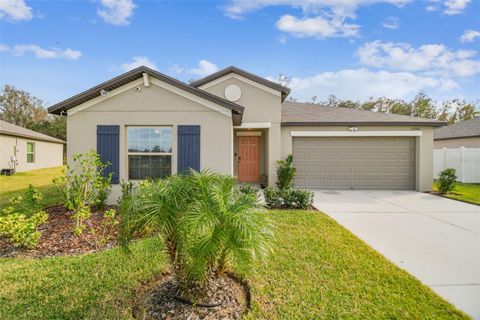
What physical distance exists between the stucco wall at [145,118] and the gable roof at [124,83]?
266 millimetres

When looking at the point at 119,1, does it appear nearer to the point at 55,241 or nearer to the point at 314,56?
the point at 55,241

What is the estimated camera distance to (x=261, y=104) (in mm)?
10766

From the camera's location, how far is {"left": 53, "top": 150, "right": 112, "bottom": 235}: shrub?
5.04 metres

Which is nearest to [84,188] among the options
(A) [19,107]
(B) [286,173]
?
(B) [286,173]

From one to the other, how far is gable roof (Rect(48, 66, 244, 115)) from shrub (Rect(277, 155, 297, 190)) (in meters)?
3.87

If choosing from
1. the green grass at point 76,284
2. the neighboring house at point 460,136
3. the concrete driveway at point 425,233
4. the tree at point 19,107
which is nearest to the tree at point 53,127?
the tree at point 19,107

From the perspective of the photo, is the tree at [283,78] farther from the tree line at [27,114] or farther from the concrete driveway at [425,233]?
the tree line at [27,114]

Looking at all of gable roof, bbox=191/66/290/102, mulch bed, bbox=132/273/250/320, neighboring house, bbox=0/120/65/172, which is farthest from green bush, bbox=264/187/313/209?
neighboring house, bbox=0/120/65/172

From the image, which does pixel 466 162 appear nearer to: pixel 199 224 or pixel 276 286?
pixel 276 286

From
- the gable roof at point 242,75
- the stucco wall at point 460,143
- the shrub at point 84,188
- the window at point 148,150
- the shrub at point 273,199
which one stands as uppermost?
the gable roof at point 242,75

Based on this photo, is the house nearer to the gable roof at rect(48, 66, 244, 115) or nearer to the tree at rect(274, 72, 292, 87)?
the gable roof at rect(48, 66, 244, 115)

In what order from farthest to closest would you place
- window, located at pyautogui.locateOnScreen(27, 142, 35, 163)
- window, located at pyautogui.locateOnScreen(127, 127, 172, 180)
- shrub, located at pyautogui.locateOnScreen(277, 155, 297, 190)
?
window, located at pyautogui.locateOnScreen(27, 142, 35, 163) < shrub, located at pyautogui.locateOnScreen(277, 155, 297, 190) < window, located at pyautogui.locateOnScreen(127, 127, 172, 180)

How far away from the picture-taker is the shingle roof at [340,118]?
413 inches

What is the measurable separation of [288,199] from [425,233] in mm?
3429
